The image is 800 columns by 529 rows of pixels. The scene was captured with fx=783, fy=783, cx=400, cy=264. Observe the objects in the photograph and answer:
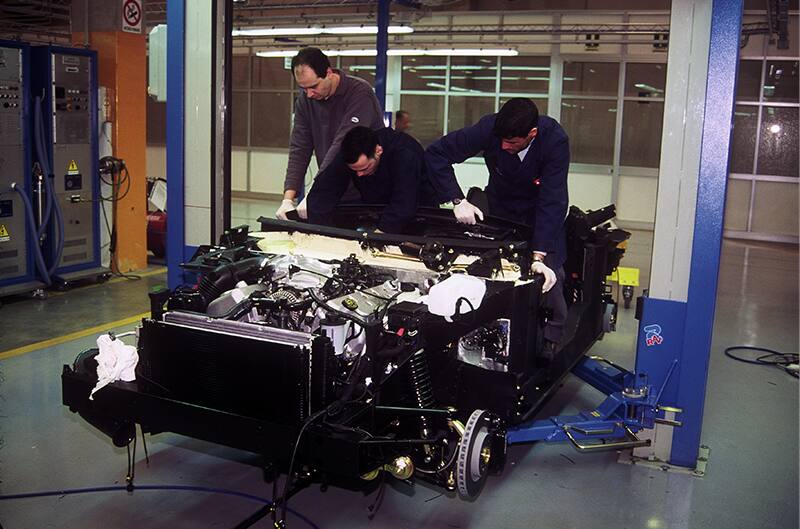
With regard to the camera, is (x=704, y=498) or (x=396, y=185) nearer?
(x=704, y=498)

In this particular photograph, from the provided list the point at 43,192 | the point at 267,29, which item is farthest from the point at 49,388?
the point at 267,29

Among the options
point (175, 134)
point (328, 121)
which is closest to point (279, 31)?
point (328, 121)

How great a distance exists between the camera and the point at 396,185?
13.3 ft

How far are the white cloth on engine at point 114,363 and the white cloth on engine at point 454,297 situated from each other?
3.89 ft

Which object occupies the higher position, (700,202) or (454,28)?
(454,28)

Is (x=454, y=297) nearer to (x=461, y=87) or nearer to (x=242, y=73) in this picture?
(x=461, y=87)

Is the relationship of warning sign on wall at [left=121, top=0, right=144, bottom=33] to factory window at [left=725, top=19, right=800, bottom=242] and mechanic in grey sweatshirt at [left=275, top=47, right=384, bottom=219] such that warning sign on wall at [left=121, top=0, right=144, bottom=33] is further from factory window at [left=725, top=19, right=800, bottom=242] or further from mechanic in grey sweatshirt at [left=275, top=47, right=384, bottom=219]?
factory window at [left=725, top=19, right=800, bottom=242]

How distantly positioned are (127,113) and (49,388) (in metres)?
4.14

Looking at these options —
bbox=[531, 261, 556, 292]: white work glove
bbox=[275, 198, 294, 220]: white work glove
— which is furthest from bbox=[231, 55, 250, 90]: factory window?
bbox=[531, 261, 556, 292]: white work glove

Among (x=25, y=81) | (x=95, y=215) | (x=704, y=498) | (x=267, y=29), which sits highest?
(x=267, y=29)

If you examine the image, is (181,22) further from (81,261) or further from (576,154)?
(576,154)

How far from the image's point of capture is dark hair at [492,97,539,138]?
12.4ft

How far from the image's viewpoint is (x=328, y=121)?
504 centimetres

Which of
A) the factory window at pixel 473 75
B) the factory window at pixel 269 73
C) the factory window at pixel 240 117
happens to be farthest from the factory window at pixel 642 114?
the factory window at pixel 240 117
